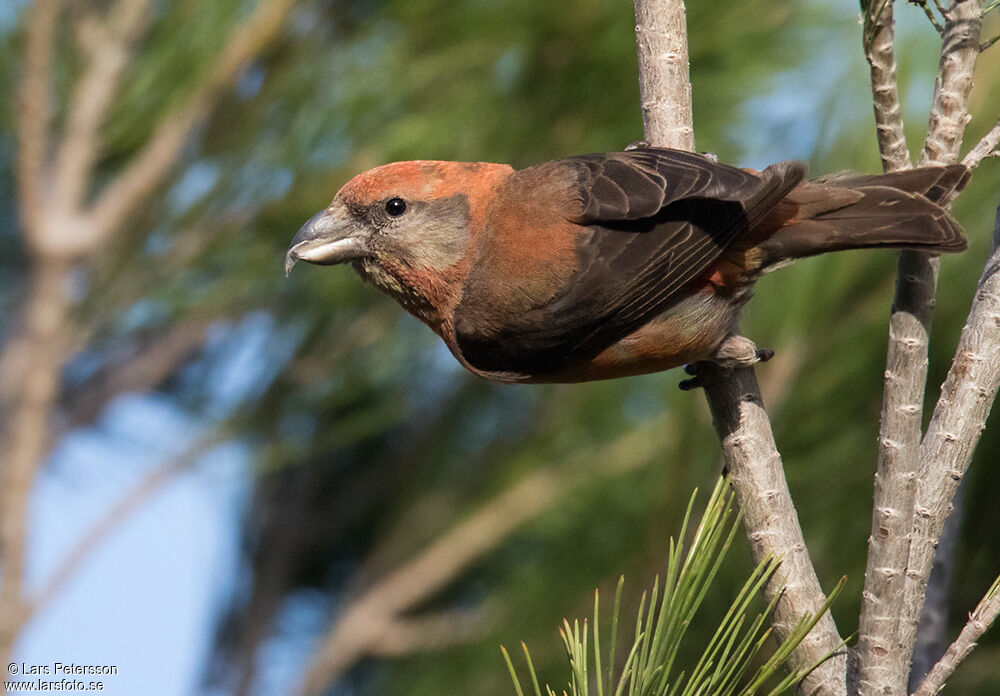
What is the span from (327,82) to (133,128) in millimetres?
677

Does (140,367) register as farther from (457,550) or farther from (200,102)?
(457,550)

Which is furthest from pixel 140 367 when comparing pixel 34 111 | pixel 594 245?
pixel 594 245

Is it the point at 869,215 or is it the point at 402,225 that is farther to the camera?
the point at 402,225

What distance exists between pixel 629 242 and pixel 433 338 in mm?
1990

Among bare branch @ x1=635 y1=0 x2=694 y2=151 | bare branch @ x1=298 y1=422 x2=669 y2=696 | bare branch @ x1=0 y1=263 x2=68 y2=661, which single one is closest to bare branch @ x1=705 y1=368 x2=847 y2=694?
bare branch @ x1=635 y1=0 x2=694 y2=151

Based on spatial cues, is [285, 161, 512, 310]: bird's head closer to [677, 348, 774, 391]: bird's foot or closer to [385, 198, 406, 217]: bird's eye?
[385, 198, 406, 217]: bird's eye

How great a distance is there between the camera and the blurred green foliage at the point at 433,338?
2939 mm

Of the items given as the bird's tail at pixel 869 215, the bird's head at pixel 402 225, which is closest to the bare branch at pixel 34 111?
the bird's head at pixel 402 225

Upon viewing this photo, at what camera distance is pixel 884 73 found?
5.75 ft

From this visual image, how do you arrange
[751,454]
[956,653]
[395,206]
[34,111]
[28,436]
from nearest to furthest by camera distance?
[956,653] → [751,454] → [395,206] → [28,436] → [34,111]

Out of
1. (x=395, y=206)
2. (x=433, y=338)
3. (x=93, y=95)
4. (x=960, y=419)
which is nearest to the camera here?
(x=960, y=419)

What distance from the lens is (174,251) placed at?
3.68 metres

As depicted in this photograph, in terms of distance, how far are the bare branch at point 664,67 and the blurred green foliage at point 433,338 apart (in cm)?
94

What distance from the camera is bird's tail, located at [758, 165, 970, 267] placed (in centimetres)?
199
